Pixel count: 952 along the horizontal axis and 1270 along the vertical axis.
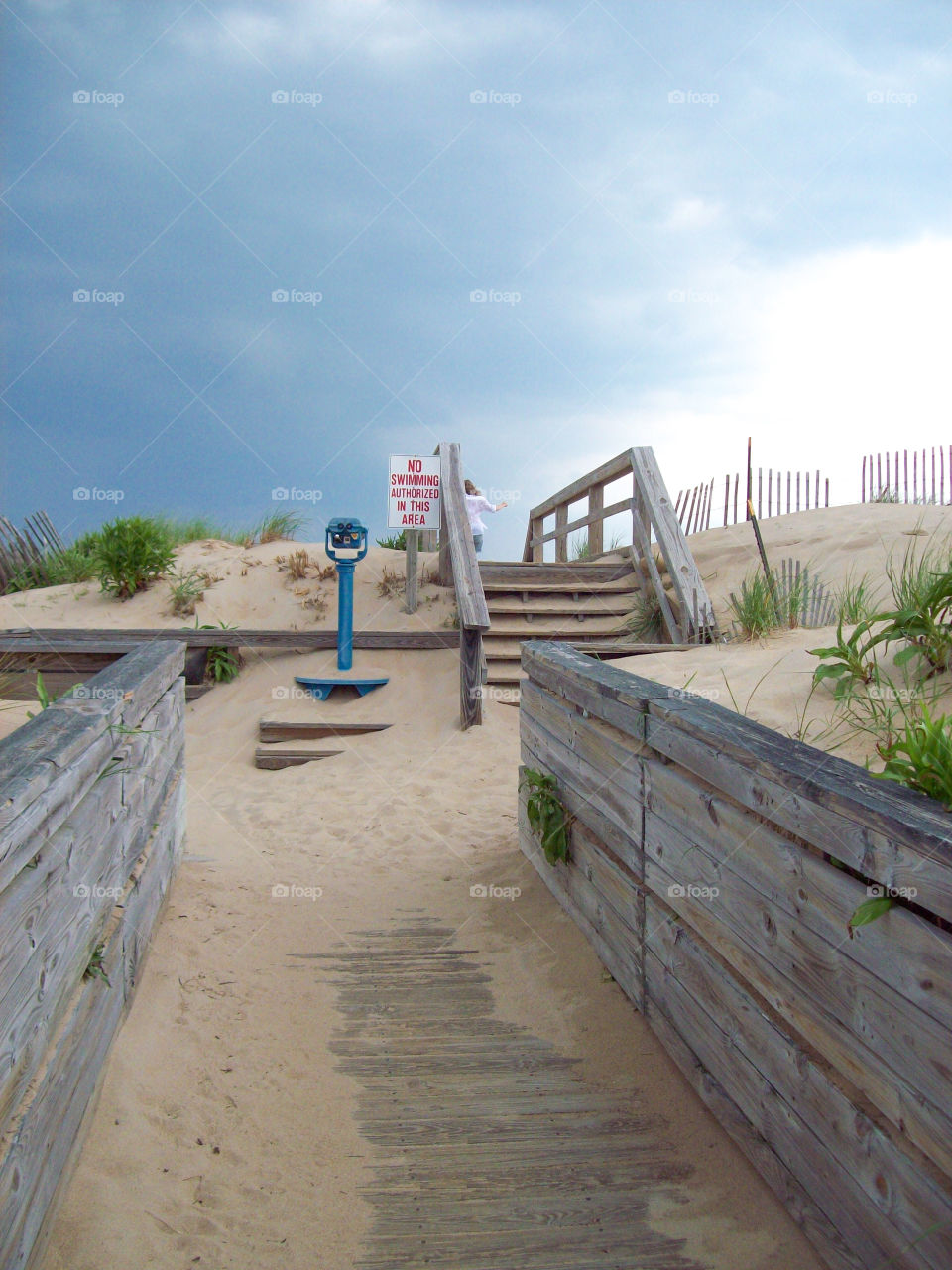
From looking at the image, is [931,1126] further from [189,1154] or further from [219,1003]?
[219,1003]

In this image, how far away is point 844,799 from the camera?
1753 mm

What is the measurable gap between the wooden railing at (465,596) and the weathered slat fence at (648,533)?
1.76m

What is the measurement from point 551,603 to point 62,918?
7109 mm

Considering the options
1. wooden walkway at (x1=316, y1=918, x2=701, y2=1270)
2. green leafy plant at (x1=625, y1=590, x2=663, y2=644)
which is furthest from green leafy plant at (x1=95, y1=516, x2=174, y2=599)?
wooden walkway at (x1=316, y1=918, x2=701, y2=1270)

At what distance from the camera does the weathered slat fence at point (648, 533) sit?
778 cm

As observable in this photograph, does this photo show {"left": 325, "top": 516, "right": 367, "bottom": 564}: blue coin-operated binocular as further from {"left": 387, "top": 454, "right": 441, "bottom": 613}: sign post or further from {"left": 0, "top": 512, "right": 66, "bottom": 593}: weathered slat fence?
{"left": 0, "top": 512, "right": 66, "bottom": 593}: weathered slat fence

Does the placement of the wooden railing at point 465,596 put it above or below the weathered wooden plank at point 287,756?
above

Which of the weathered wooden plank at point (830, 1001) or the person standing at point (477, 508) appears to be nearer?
the weathered wooden plank at point (830, 1001)

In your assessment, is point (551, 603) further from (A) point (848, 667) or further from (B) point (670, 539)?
(A) point (848, 667)

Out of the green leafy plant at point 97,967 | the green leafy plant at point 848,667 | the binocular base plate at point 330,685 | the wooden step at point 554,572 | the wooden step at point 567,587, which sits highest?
the wooden step at point 554,572

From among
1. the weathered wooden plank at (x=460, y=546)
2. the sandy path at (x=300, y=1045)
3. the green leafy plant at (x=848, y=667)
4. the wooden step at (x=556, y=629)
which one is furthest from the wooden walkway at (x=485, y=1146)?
the wooden step at (x=556, y=629)

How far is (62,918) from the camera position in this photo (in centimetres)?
205

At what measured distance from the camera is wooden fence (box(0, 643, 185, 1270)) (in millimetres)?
1676

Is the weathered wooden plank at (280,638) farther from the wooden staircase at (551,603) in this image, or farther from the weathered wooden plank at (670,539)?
the weathered wooden plank at (670,539)
